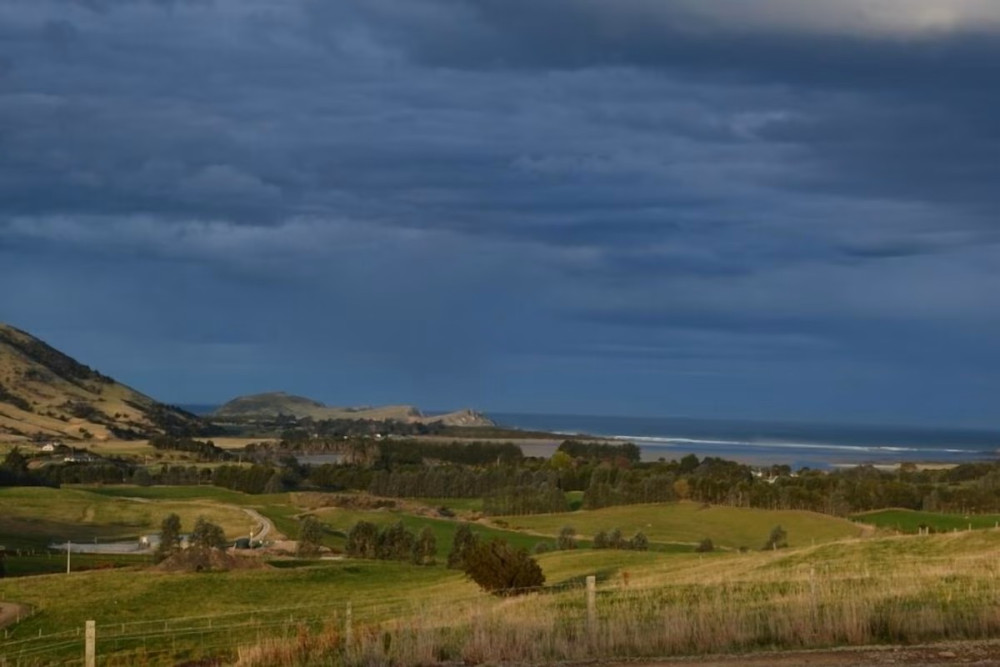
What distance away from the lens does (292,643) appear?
53.3 ft

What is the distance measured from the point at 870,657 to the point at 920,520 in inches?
3117

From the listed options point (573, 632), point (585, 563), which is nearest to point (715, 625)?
point (573, 632)

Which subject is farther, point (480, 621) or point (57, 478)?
point (57, 478)

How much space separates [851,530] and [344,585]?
146ft

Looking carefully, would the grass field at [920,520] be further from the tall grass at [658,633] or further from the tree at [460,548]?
the tall grass at [658,633]

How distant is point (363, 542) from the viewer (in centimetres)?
7412

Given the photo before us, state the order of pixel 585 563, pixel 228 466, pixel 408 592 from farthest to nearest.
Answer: pixel 228 466, pixel 585 563, pixel 408 592

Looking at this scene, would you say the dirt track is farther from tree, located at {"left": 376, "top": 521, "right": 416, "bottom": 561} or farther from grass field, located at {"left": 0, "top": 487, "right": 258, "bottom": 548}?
grass field, located at {"left": 0, "top": 487, "right": 258, "bottom": 548}

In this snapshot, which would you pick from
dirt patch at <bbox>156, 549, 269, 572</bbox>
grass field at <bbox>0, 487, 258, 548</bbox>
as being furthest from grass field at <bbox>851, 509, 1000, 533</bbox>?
grass field at <bbox>0, 487, 258, 548</bbox>

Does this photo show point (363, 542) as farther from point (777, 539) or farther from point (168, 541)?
point (777, 539)

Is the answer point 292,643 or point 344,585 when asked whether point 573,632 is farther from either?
point 344,585

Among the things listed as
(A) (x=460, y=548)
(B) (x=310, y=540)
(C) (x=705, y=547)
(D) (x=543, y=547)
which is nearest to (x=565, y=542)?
(D) (x=543, y=547)

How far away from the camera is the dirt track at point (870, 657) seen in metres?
14.2

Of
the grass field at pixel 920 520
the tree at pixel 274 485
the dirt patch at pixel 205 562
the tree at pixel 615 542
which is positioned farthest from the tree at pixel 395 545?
the tree at pixel 274 485
